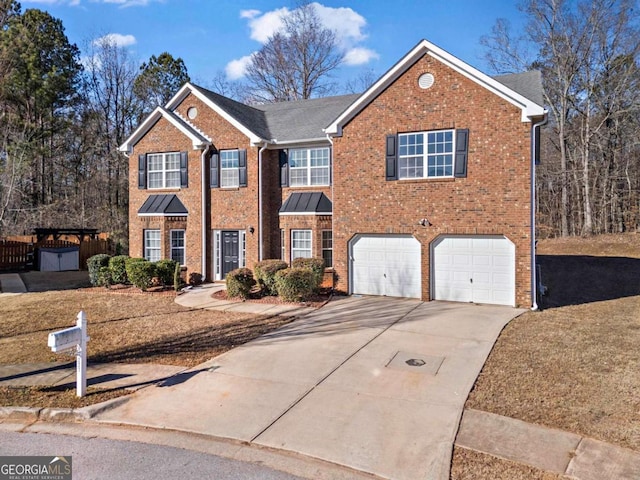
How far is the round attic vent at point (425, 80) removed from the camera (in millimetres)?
13352

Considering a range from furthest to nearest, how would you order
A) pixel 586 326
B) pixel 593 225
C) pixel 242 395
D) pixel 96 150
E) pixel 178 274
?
pixel 96 150, pixel 593 225, pixel 178 274, pixel 586 326, pixel 242 395

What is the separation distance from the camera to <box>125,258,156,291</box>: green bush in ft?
52.1

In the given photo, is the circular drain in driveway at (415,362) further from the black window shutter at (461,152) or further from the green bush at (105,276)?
the green bush at (105,276)

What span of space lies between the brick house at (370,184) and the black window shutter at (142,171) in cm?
4

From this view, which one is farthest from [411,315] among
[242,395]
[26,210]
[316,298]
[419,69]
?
[26,210]

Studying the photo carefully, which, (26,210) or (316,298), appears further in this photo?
(26,210)

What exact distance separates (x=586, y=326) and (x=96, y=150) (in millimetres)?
34521

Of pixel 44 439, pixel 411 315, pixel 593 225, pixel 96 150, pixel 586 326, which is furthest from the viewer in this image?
pixel 96 150

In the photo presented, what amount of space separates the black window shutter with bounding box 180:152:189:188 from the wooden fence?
387 inches

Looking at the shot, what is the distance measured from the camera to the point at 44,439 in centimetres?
528

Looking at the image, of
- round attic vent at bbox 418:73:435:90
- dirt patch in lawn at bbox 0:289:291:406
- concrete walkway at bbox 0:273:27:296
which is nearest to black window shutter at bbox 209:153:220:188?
dirt patch in lawn at bbox 0:289:291:406

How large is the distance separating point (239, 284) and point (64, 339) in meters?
7.79

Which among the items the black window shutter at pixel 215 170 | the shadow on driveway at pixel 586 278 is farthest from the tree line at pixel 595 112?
the black window shutter at pixel 215 170

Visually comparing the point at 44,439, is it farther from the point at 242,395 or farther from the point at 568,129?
the point at 568,129
